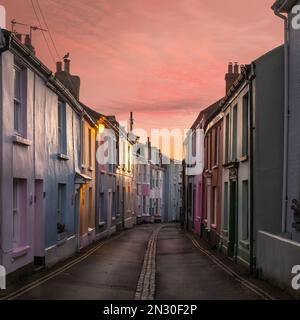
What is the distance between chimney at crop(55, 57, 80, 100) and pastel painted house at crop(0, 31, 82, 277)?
806cm

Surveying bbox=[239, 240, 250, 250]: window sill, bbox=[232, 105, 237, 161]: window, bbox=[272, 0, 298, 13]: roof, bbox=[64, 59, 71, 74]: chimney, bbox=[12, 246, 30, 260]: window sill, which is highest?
bbox=[64, 59, 71, 74]: chimney

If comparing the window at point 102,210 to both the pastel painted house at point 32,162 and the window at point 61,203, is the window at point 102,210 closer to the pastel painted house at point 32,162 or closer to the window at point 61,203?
the pastel painted house at point 32,162

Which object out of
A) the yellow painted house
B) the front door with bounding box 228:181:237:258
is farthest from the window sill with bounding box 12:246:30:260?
the yellow painted house

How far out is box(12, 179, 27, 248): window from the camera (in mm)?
13586

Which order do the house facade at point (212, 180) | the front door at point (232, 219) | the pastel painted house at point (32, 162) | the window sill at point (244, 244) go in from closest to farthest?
the pastel painted house at point (32, 162)
the window sill at point (244, 244)
the front door at point (232, 219)
the house facade at point (212, 180)

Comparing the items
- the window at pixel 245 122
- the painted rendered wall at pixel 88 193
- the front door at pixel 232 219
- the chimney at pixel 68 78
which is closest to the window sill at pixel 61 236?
the painted rendered wall at pixel 88 193

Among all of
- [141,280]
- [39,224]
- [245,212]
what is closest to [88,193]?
[245,212]

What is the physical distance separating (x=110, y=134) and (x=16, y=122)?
19.8 m

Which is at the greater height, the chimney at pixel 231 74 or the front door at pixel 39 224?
the chimney at pixel 231 74

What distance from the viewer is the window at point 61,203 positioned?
18953 mm

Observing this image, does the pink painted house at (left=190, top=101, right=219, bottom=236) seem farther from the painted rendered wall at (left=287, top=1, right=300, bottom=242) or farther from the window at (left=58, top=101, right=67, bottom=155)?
the painted rendered wall at (left=287, top=1, right=300, bottom=242)

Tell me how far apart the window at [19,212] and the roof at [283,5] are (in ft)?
26.4

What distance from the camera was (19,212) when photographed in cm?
1384

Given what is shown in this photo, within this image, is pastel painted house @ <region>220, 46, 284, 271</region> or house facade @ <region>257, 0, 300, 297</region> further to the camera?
pastel painted house @ <region>220, 46, 284, 271</region>
